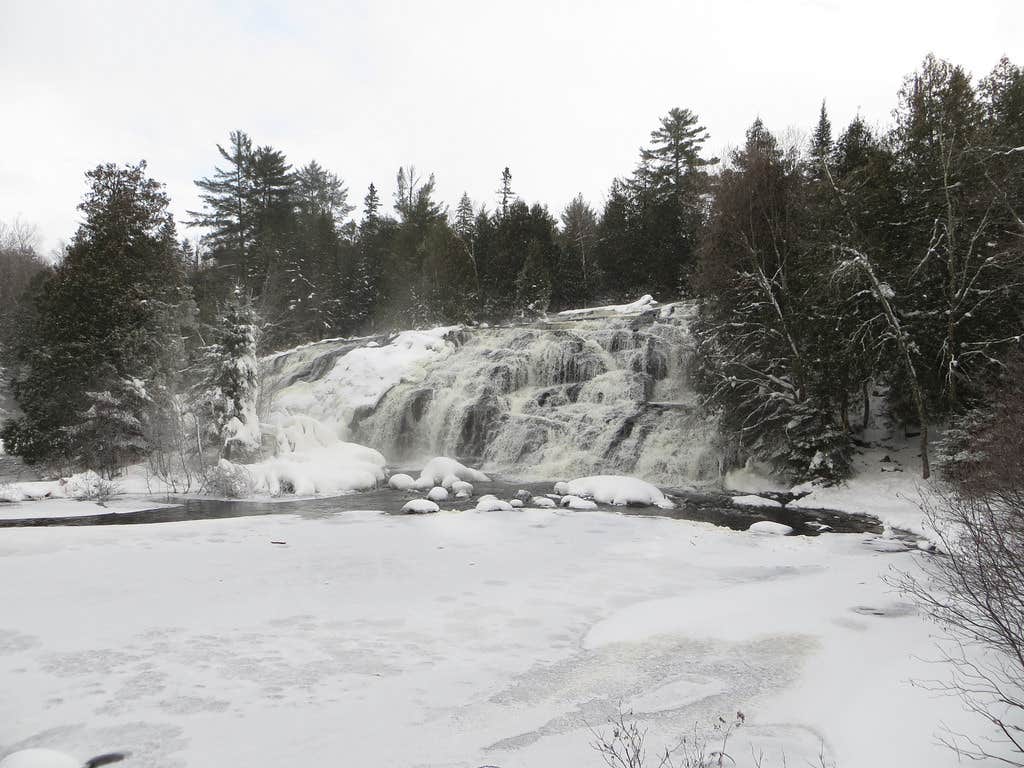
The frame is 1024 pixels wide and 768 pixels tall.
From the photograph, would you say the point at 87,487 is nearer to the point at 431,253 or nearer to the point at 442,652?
the point at 442,652

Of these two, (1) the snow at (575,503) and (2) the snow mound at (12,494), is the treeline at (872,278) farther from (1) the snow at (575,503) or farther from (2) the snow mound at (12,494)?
(2) the snow mound at (12,494)

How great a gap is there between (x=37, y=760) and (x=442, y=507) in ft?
36.3

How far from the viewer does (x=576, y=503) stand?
561 inches

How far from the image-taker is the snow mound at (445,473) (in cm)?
1819

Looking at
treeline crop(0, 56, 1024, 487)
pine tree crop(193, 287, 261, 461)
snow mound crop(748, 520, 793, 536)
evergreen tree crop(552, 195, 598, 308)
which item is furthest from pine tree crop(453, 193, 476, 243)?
snow mound crop(748, 520, 793, 536)

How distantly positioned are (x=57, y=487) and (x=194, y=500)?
3.53 m

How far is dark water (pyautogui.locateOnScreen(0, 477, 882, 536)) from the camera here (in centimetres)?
1260

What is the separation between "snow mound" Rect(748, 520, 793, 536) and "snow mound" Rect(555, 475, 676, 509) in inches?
115

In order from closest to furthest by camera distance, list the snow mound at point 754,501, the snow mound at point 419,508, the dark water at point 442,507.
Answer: the dark water at point 442,507 < the snow mound at point 419,508 < the snow mound at point 754,501

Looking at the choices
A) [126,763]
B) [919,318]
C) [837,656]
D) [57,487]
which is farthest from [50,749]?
[919,318]

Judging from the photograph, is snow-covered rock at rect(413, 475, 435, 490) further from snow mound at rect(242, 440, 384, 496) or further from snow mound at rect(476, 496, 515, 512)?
snow mound at rect(476, 496, 515, 512)

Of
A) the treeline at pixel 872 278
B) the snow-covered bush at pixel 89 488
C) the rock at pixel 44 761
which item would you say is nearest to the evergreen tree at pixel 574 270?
the treeline at pixel 872 278

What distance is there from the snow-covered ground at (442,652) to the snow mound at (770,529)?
1.61 metres

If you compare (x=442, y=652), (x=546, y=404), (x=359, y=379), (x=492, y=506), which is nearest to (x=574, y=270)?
(x=359, y=379)
